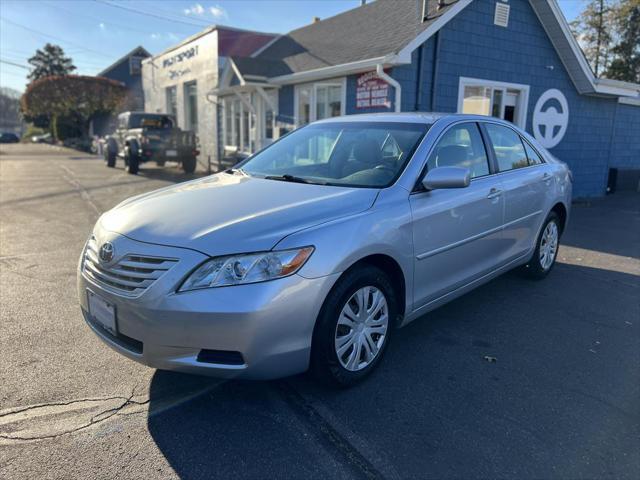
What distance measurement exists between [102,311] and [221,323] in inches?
32.7

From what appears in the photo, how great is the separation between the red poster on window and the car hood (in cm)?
675

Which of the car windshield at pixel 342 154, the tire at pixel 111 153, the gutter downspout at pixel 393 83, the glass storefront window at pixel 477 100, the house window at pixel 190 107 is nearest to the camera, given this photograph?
the car windshield at pixel 342 154

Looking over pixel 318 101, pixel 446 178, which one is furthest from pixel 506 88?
pixel 446 178

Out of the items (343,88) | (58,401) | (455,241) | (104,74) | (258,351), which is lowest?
(58,401)

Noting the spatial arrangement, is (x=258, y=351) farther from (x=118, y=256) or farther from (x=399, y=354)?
(x=399, y=354)

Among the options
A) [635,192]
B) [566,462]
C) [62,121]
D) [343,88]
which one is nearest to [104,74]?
[62,121]

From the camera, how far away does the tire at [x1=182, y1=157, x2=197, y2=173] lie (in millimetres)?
16500

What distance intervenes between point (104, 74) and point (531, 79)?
40.6m

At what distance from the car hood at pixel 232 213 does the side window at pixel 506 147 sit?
1835 millimetres

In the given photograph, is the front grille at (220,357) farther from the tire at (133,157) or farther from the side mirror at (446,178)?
the tire at (133,157)

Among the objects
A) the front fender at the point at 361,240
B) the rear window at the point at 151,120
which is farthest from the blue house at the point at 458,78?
the front fender at the point at 361,240

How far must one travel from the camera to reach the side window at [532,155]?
4.96 meters

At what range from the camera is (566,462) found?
2.44 metres

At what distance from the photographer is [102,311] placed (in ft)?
9.09
